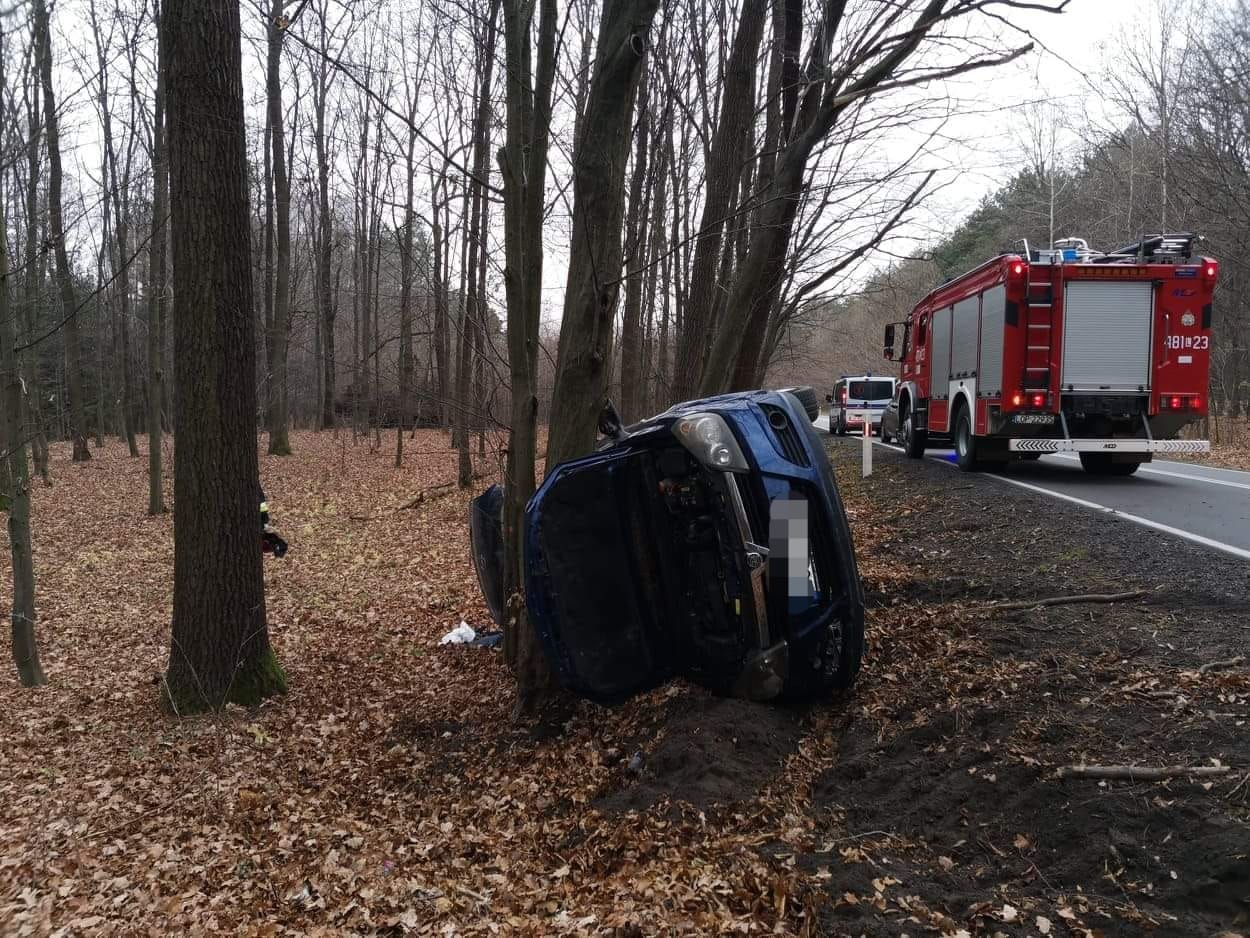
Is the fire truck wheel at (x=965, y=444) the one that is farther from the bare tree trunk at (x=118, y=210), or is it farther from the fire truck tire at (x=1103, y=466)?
the bare tree trunk at (x=118, y=210)

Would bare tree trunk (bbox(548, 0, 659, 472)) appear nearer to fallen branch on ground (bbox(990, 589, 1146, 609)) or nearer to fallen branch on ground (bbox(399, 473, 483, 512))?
fallen branch on ground (bbox(990, 589, 1146, 609))

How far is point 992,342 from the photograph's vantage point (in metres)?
11.6

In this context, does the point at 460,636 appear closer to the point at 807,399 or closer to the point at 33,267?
the point at 807,399

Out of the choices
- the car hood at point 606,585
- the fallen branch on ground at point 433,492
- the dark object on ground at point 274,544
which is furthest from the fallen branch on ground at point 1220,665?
the fallen branch on ground at point 433,492

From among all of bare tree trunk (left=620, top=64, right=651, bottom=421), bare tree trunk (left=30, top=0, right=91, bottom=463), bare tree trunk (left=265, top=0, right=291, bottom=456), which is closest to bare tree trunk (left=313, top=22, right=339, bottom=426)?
bare tree trunk (left=265, top=0, right=291, bottom=456)

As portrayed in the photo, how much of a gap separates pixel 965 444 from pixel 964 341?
162 cm

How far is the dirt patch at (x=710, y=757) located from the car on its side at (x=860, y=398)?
2176 centimetres

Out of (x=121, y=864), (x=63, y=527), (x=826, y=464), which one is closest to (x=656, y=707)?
(x=826, y=464)

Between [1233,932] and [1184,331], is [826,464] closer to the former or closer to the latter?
[1233,932]

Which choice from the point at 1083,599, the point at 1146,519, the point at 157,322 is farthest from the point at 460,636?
the point at 157,322

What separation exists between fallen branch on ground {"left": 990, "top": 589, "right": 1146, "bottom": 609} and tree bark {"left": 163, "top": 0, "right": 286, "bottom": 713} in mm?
5568

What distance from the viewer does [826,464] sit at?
14.1ft

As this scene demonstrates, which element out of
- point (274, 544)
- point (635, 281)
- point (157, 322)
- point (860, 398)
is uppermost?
point (635, 281)

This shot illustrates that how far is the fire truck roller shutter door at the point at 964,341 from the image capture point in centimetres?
1241
